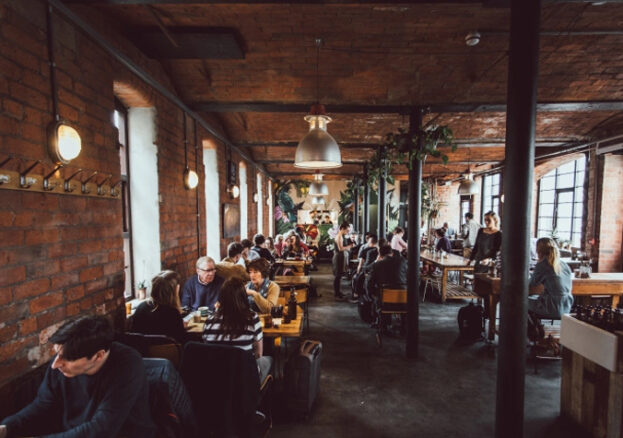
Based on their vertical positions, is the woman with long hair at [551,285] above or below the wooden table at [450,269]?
above

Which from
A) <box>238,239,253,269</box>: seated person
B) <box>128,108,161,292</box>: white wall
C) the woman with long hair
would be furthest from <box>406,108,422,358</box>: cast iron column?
<box>128,108,161,292</box>: white wall

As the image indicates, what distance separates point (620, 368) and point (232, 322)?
9.76 ft

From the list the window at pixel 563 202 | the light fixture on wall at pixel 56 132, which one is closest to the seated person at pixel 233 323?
the light fixture on wall at pixel 56 132

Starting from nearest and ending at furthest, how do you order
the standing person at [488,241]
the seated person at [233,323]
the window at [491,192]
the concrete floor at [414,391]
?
1. the seated person at [233,323]
2. the concrete floor at [414,391]
3. the standing person at [488,241]
4. the window at [491,192]

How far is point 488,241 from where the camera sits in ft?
18.3

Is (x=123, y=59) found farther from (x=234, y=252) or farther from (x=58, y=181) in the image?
(x=234, y=252)

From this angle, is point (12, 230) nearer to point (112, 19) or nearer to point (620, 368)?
point (112, 19)

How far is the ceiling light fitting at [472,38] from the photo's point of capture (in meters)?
3.18

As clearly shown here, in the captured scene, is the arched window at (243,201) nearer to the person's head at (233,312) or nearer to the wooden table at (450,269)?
the wooden table at (450,269)

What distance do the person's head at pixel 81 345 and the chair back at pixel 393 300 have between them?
361 centimetres

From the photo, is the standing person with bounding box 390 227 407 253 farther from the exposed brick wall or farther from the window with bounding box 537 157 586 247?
the exposed brick wall

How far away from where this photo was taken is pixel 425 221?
14750 mm

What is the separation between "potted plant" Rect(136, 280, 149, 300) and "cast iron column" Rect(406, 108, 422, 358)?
313cm

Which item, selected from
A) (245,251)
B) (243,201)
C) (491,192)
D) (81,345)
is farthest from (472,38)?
(491,192)
